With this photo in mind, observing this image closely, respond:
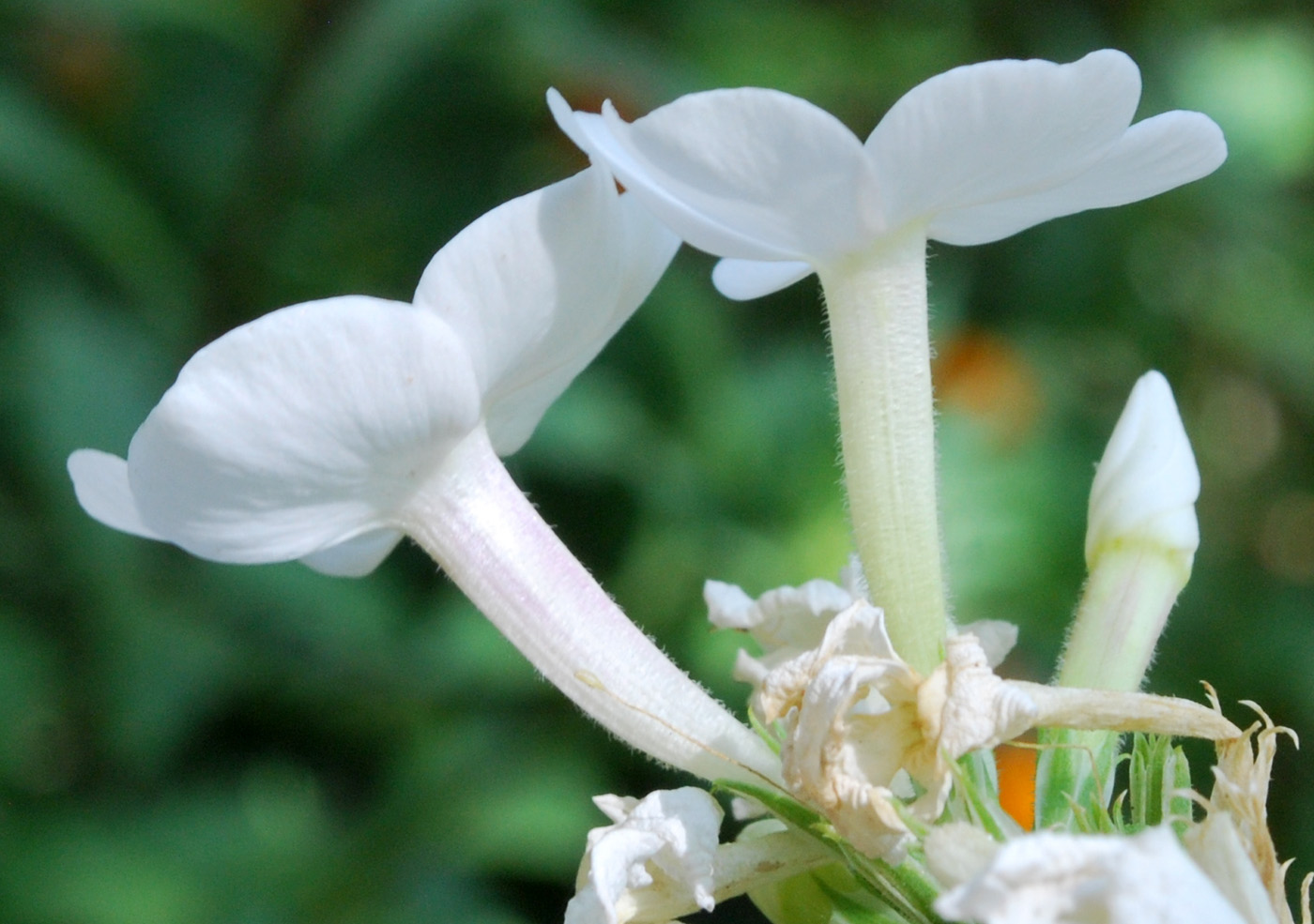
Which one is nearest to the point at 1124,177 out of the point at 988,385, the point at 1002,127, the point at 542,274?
the point at 1002,127

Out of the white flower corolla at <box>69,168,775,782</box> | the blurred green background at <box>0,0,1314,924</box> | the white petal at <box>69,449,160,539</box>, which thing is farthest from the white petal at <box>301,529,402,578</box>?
the blurred green background at <box>0,0,1314,924</box>

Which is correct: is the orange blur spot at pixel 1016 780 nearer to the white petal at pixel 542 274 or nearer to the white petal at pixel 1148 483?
the white petal at pixel 1148 483

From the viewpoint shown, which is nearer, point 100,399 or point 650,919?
point 650,919

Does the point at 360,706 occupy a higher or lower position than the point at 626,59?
lower

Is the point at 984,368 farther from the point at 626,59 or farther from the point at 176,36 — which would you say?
the point at 176,36

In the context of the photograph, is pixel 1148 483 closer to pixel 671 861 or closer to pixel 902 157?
pixel 902 157

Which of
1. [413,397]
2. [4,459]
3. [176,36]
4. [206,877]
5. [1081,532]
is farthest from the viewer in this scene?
[176,36]

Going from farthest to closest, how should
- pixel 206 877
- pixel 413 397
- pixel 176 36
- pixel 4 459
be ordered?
pixel 176 36 < pixel 4 459 < pixel 206 877 < pixel 413 397

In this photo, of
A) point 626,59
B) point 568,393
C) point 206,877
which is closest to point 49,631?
point 206,877
